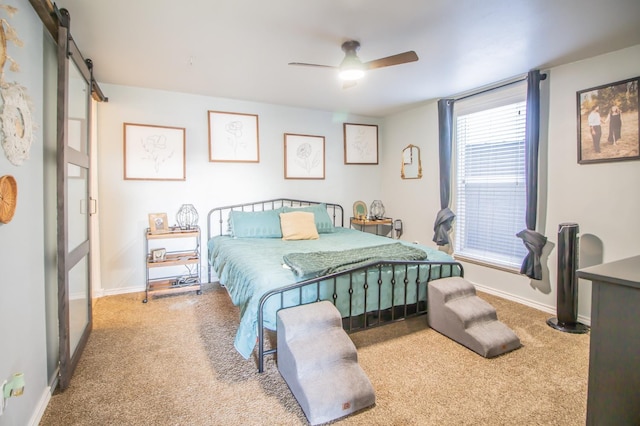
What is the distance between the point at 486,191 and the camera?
12.5 feet

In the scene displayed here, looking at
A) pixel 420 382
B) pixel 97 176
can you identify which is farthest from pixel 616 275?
pixel 97 176

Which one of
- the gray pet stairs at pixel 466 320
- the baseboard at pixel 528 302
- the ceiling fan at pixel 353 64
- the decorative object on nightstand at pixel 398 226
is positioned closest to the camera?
the gray pet stairs at pixel 466 320

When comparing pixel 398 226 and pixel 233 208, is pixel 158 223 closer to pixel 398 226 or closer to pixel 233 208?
pixel 233 208

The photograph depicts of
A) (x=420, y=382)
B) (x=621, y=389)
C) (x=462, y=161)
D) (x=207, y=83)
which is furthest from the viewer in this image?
(x=462, y=161)

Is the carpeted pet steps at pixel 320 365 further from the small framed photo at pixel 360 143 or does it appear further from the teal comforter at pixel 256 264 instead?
the small framed photo at pixel 360 143

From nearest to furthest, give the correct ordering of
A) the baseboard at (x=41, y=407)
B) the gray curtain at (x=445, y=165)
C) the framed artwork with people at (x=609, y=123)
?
1. the baseboard at (x=41, y=407)
2. the framed artwork with people at (x=609, y=123)
3. the gray curtain at (x=445, y=165)

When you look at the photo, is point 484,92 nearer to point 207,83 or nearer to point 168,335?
point 207,83

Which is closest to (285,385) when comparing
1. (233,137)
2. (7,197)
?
(7,197)

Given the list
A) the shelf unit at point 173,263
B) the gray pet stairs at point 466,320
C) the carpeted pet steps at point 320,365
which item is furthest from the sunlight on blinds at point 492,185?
the shelf unit at point 173,263

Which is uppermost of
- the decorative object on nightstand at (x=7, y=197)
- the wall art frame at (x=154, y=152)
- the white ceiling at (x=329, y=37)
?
the white ceiling at (x=329, y=37)

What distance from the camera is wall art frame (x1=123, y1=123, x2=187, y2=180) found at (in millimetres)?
3719

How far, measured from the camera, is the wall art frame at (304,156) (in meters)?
4.61

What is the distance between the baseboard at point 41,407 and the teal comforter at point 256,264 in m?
1.05

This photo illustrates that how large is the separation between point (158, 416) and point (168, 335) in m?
1.05
